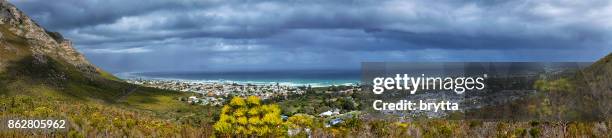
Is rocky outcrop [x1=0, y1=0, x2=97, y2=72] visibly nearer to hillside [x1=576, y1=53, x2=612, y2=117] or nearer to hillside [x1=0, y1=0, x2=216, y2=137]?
hillside [x1=0, y1=0, x2=216, y2=137]

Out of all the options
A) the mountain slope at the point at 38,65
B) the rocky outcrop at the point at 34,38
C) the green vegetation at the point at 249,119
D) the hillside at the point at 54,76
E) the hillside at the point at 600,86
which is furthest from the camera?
the rocky outcrop at the point at 34,38

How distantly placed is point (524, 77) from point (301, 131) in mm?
6222

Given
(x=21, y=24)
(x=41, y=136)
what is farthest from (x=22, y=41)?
(x=41, y=136)

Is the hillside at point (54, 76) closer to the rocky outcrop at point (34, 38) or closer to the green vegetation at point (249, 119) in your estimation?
the rocky outcrop at point (34, 38)

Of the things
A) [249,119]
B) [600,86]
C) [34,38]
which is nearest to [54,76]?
[34,38]

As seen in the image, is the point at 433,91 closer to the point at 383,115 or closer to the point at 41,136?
the point at 383,115

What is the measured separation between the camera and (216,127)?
1103 centimetres

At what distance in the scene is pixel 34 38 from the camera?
414ft

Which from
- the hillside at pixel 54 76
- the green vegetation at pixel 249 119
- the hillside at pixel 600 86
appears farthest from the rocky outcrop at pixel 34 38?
the hillside at pixel 600 86

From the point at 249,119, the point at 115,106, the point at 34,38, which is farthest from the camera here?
the point at 34,38

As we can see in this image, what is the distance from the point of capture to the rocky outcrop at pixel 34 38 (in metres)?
121

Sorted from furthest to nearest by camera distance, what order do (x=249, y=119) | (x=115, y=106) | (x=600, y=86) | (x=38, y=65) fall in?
(x=38, y=65) → (x=115, y=106) → (x=600, y=86) → (x=249, y=119)

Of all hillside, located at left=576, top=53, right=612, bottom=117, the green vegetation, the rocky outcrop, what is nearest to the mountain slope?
the rocky outcrop

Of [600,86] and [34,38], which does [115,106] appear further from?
[600,86]
